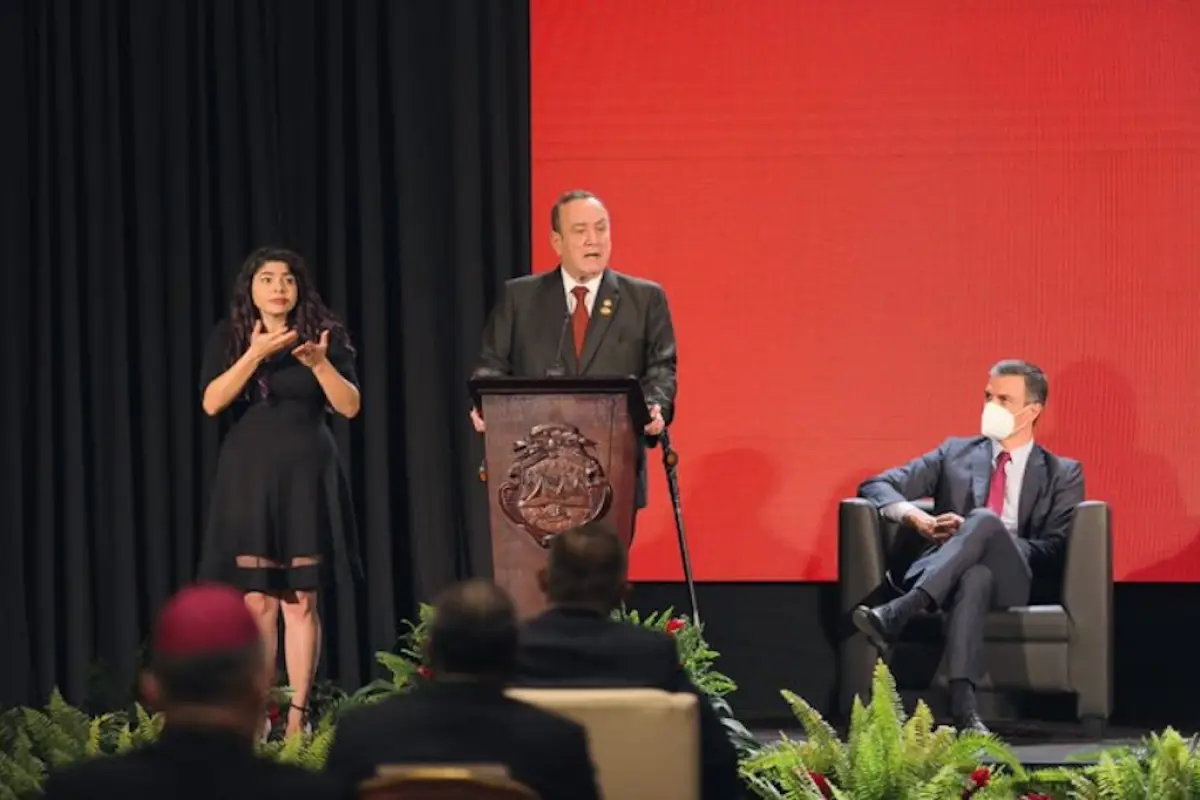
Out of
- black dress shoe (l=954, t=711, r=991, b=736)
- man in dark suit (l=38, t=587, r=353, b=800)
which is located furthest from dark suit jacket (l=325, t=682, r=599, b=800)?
black dress shoe (l=954, t=711, r=991, b=736)

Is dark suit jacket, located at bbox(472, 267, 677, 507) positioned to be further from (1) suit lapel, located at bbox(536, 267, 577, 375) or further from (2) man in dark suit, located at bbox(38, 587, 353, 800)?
(2) man in dark suit, located at bbox(38, 587, 353, 800)

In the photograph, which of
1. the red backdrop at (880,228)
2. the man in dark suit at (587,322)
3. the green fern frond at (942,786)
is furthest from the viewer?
the red backdrop at (880,228)

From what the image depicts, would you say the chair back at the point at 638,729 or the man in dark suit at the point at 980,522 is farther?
the man in dark suit at the point at 980,522

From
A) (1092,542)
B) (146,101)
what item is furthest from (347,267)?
(1092,542)

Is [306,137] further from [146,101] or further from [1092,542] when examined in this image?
[1092,542]

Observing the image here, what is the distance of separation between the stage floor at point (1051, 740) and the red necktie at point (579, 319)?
4.34 ft

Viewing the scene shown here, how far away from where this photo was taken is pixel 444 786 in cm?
222

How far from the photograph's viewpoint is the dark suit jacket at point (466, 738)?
2.48m

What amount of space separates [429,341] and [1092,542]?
2.39m

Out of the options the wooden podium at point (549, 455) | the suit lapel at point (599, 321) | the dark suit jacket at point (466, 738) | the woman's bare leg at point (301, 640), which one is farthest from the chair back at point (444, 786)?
the suit lapel at point (599, 321)

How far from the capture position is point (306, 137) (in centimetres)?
704

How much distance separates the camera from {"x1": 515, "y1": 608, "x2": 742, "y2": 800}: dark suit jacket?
3.12 m

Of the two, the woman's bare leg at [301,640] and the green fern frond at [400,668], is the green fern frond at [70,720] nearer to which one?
the woman's bare leg at [301,640]

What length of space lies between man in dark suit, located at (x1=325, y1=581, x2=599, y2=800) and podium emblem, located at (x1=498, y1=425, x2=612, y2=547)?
2.44 metres
